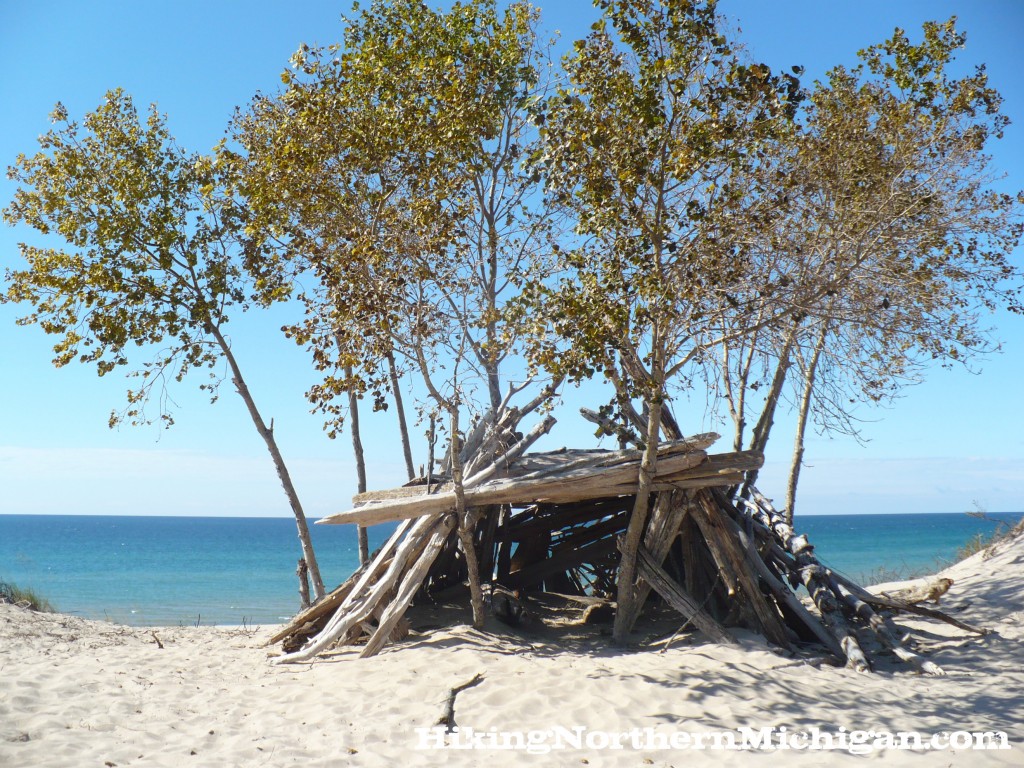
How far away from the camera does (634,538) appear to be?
348 inches

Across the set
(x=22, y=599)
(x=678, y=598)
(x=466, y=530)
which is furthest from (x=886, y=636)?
(x=22, y=599)

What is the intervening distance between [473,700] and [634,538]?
110 inches

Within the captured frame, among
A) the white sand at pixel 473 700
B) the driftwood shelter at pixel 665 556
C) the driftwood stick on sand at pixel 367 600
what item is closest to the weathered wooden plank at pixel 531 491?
the driftwood shelter at pixel 665 556

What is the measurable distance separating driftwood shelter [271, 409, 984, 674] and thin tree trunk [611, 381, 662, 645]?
0.15 m

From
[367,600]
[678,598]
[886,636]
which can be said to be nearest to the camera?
[886,636]

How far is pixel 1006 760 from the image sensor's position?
5.50 meters

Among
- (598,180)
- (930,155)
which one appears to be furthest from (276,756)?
(930,155)

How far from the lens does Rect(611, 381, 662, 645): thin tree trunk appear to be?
27.9ft

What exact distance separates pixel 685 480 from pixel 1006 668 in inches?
132

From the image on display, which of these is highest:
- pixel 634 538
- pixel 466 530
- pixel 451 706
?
pixel 466 530

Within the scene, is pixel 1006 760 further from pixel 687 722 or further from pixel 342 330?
pixel 342 330

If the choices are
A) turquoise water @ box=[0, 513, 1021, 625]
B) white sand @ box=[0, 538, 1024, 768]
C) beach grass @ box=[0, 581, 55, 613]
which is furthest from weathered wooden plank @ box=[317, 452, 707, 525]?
beach grass @ box=[0, 581, 55, 613]

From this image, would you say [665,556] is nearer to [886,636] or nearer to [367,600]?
[886,636]

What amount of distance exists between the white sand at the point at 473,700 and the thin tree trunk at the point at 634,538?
709 millimetres
